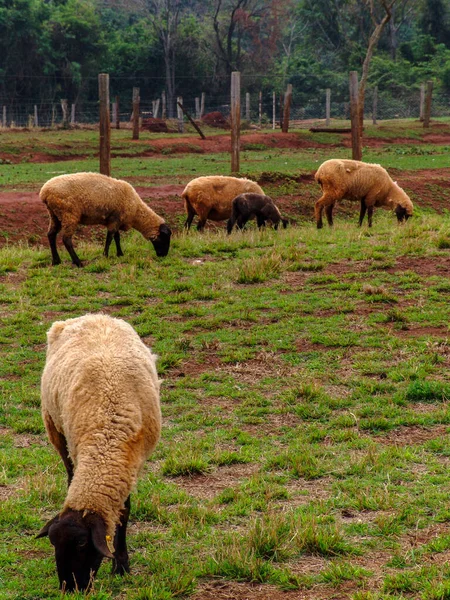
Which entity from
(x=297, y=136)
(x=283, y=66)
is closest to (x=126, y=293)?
(x=297, y=136)

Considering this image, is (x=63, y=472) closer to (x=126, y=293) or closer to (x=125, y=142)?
(x=126, y=293)

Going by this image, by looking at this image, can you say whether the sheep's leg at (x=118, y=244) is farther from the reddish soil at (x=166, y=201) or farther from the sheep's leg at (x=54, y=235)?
the reddish soil at (x=166, y=201)

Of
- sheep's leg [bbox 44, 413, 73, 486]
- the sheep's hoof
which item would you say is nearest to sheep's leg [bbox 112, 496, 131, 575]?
the sheep's hoof

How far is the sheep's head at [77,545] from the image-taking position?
13.4 ft

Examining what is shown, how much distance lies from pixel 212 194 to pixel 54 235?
4.40 m

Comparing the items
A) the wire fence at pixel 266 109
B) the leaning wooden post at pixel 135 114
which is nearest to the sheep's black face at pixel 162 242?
the leaning wooden post at pixel 135 114

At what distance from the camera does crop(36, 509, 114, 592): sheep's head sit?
4.07m

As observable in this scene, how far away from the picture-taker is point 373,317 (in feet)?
31.9

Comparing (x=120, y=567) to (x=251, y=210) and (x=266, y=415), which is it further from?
(x=251, y=210)

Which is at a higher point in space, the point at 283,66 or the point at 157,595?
the point at 283,66

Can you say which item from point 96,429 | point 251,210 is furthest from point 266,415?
point 251,210

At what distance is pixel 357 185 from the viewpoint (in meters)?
16.8

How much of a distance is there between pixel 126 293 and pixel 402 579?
710 cm

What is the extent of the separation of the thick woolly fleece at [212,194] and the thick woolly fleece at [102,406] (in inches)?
425
